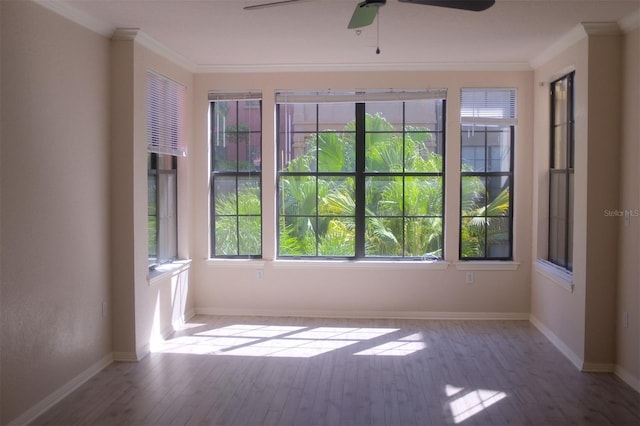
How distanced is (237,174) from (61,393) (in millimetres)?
2999

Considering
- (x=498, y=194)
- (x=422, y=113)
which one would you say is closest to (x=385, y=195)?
(x=422, y=113)

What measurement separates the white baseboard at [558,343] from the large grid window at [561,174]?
611 mm

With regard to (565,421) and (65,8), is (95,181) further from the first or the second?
(565,421)

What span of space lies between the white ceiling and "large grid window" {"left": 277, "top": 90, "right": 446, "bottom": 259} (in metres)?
0.52

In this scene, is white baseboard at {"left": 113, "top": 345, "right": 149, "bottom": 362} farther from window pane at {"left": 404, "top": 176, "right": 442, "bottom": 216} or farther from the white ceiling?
window pane at {"left": 404, "top": 176, "right": 442, "bottom": 216}

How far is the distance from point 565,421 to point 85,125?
3.71 metres

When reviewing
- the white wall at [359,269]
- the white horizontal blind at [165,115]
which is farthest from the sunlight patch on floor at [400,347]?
the white horizontal blind at [165,115]

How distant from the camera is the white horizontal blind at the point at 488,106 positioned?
6086 mm

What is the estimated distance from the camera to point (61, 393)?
3947 mm

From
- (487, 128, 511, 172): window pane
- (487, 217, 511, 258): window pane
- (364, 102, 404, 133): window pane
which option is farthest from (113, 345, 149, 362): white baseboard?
(487, 128, 511, 172): window pane

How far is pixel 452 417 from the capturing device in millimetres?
3664

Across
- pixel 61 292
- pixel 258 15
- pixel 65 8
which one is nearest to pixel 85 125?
pixel 65 8

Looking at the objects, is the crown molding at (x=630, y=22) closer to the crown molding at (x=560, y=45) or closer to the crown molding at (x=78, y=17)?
the crown molding at (x=560, y=45)

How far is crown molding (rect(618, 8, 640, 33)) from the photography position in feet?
13.6
